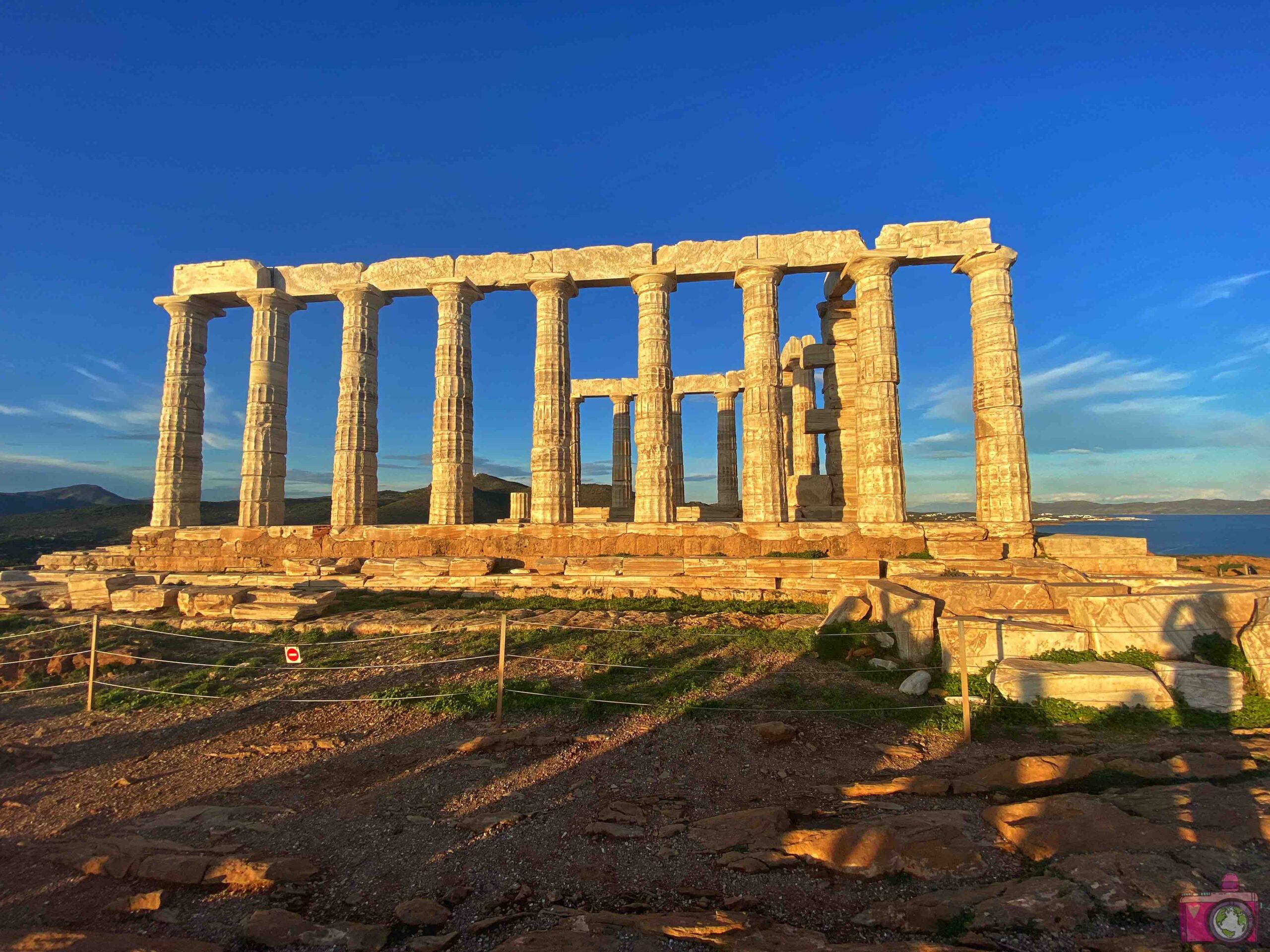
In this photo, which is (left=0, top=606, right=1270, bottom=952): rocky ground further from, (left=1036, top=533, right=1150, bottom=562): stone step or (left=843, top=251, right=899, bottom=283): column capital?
(left=843, top=251, right=899, bottom=283): column capital

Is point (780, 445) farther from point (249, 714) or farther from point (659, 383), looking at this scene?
point (249, 714)

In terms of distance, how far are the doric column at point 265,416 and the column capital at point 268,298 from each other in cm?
2

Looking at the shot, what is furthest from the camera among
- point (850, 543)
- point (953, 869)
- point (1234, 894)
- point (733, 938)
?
point (850, 543)

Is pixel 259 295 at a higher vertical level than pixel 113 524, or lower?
higher

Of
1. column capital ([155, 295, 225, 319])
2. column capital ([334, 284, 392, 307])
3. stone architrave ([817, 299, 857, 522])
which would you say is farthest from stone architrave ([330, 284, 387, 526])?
stone architrave ([817, 299, 857, 522])

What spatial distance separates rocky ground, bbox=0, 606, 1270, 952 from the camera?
3582mm

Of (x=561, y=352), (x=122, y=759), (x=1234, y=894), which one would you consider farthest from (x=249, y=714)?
(x=561, y=352)

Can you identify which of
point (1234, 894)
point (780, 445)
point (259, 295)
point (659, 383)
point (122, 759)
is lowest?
point (122, 759)

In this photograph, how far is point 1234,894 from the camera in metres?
3.14

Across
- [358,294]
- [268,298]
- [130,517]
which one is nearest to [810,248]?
[358,294]

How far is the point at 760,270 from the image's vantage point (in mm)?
18000

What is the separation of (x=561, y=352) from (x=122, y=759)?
586 inches

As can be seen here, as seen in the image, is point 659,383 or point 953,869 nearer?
point 953,869

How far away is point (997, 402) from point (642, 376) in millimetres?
10439
